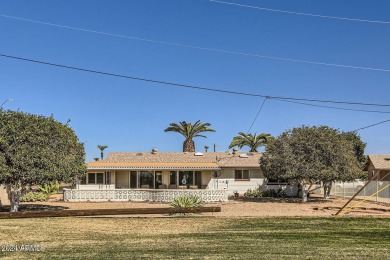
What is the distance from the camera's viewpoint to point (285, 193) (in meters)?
42.0

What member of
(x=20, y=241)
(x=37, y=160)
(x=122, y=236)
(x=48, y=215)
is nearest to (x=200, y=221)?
(x=122, y=236)

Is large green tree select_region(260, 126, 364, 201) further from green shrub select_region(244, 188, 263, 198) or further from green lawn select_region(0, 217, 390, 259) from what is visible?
green lawn select_region(0, 217, 390, 259)

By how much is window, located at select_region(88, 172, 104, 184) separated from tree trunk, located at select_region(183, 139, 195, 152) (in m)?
21.0

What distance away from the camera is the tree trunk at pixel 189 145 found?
6038cm

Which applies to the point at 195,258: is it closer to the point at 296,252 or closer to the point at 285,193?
the point at 296,252

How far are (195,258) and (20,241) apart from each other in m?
6.65

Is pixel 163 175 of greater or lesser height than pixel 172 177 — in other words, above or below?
above

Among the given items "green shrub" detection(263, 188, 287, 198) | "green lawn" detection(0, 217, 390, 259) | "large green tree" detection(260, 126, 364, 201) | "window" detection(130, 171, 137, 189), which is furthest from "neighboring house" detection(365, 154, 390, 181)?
"green lawn" detection(0, 217, 390, 259)

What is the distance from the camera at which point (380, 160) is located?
51594mm

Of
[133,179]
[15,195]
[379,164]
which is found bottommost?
[15,195]

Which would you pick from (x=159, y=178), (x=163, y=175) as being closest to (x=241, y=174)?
(x=163, y=175)

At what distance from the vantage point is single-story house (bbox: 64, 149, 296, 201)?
121ft

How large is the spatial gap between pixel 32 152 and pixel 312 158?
2138cm

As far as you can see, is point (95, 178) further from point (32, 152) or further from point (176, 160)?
point (32, 152)
